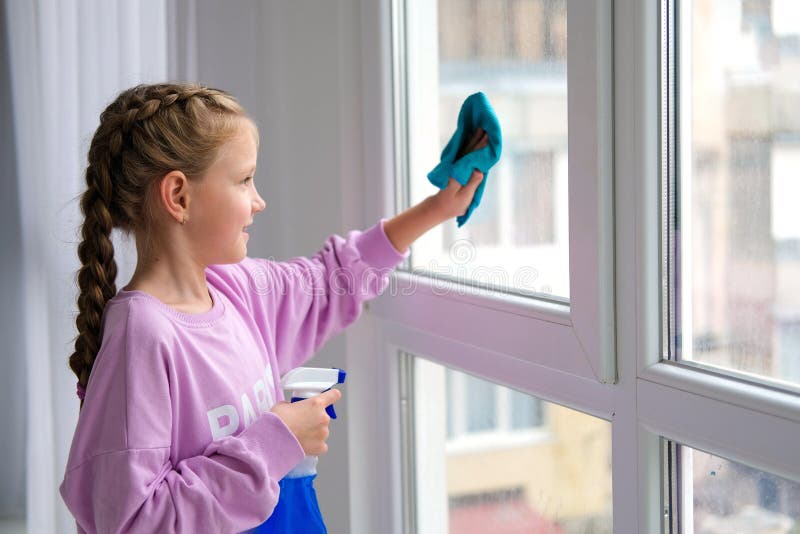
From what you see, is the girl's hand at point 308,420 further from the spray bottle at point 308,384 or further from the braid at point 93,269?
the braid at point 93,269

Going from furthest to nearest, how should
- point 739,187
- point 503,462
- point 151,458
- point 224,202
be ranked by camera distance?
point 503,462 → point 224,202 → point 151,458 → point 739,187

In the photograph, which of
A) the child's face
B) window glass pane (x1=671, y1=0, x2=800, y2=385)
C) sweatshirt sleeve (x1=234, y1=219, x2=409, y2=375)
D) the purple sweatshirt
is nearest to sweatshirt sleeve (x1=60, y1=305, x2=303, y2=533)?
the purple sweatshirt

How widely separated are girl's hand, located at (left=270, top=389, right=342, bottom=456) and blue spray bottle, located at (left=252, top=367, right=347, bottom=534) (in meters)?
0.02

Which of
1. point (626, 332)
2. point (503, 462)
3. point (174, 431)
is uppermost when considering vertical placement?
point (626, 332)

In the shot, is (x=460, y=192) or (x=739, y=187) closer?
(x=739, y=187)

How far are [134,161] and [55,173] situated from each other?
313 millimetres

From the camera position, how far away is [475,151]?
101 centimetres

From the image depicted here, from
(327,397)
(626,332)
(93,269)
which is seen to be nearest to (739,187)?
(626,332)

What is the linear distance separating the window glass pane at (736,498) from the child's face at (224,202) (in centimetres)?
54

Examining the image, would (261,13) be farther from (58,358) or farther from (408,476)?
(408,476)

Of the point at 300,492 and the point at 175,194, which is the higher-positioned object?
the point at 175,194

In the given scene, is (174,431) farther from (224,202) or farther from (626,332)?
(626,332)

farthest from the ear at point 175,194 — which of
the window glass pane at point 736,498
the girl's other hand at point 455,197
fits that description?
the window glass pane at point 736,498

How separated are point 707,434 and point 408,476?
2.20ft
